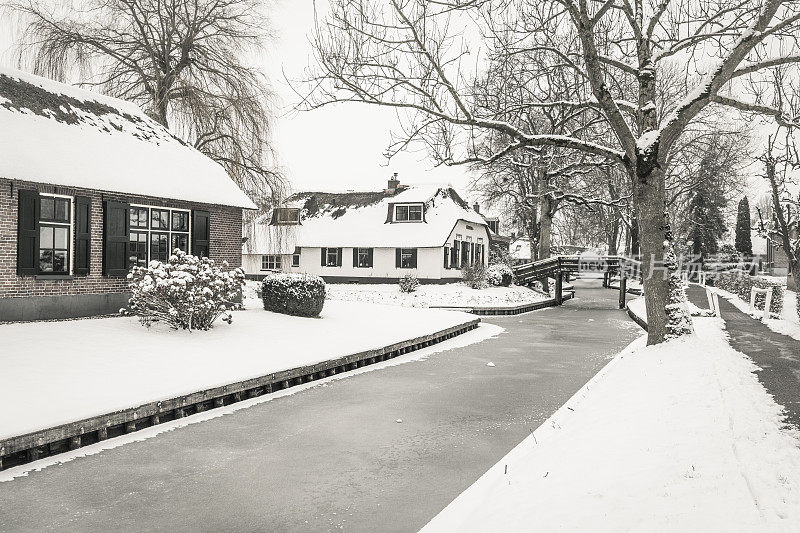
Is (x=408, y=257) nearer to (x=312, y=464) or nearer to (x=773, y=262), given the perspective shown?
(x=312, y=464)

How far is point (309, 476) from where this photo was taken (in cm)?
649

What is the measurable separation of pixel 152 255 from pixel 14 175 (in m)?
4.44

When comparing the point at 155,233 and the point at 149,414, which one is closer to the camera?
the point at 149,414

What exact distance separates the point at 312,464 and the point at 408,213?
126 ft

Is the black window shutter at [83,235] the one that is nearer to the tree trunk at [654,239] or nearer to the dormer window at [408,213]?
the tree trunk at [654,239]

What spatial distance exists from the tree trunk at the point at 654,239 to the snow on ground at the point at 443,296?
56.7 ft

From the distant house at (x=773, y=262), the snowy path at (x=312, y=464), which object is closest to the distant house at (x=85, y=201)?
the snowy path at (x=312, y=464)

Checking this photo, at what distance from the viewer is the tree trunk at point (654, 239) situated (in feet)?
42.0

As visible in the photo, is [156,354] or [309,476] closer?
[309,476]

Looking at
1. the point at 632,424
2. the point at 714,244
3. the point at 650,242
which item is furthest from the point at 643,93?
the point at 714,244

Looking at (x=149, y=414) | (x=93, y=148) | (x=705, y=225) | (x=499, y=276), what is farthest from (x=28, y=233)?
(x=705, y=225)

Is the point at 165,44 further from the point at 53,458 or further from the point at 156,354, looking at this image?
the point at 53,458

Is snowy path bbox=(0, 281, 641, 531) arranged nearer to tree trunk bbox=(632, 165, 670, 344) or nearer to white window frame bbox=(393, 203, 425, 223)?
tree trunk bbox=(632, 165, 670, 344)

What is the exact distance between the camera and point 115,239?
1546 centimetres
